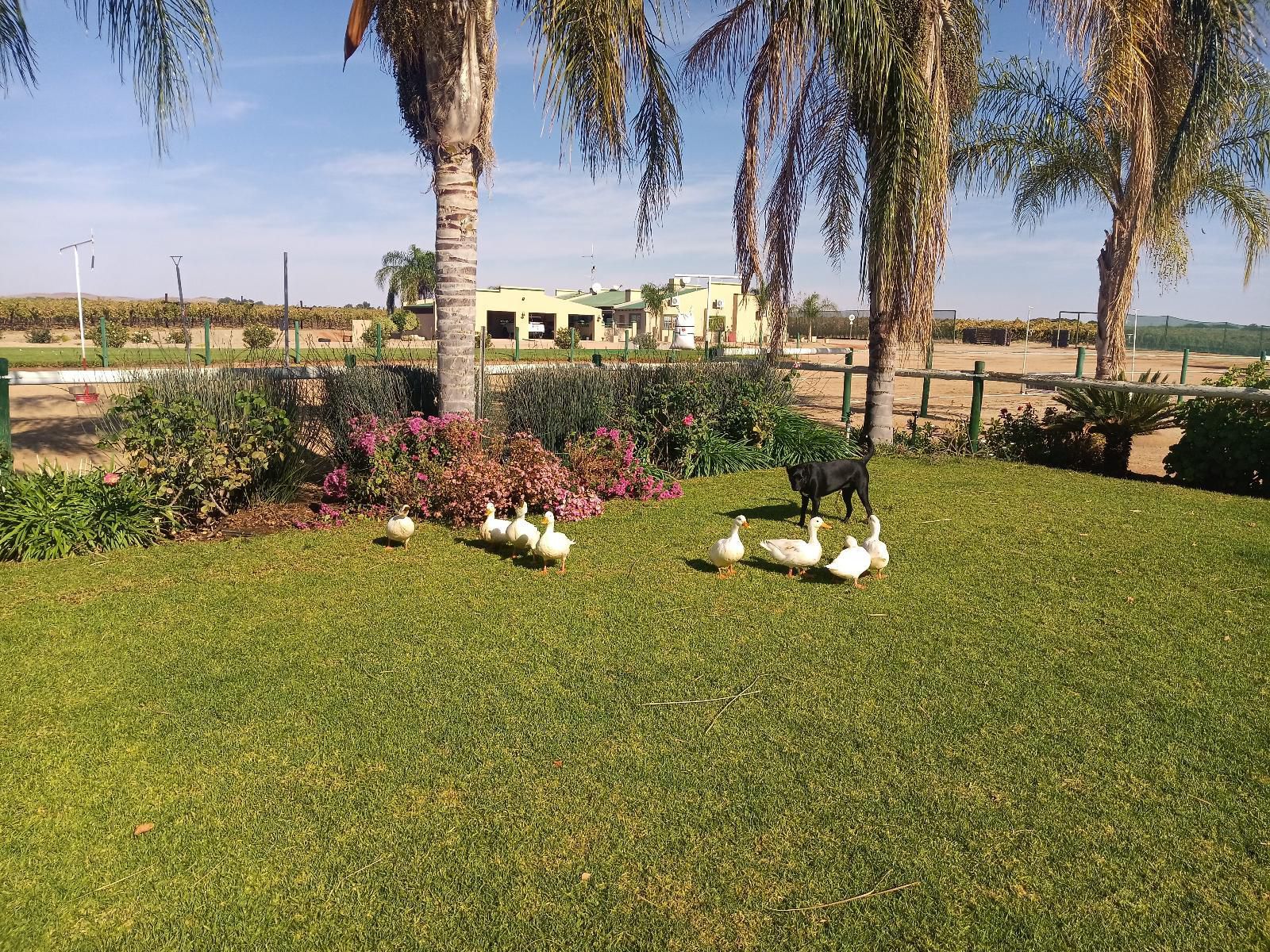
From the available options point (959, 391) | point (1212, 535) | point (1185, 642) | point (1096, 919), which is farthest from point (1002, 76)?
point (1096, 919)

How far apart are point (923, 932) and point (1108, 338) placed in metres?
14.5

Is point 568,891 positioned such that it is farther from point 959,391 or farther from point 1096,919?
point 959,391

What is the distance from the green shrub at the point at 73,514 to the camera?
19.1ft

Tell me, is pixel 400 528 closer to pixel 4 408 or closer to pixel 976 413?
pixel 4 408

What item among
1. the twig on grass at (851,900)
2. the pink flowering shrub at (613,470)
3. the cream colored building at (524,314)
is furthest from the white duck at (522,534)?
the cream colored building at (524,314)

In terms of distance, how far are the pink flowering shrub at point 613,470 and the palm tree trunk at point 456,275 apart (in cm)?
119

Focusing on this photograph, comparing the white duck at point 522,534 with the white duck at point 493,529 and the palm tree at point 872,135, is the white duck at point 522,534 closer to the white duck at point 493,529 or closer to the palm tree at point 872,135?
the white duck at point 493,529

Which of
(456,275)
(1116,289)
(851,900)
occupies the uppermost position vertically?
(1116,289)

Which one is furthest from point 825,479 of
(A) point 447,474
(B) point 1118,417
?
(B) point 1118,417

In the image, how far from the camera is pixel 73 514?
19.9ft

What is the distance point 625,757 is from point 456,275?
5730mm

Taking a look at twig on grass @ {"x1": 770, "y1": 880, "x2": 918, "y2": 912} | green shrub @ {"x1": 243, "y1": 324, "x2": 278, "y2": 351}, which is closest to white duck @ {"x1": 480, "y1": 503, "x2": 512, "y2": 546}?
green shrub @ {"x1": 243, "y1": 324, "x2": 278, "y2": 351}

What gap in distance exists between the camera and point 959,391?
2425 cm

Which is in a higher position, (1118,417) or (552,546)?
(1118,417)
